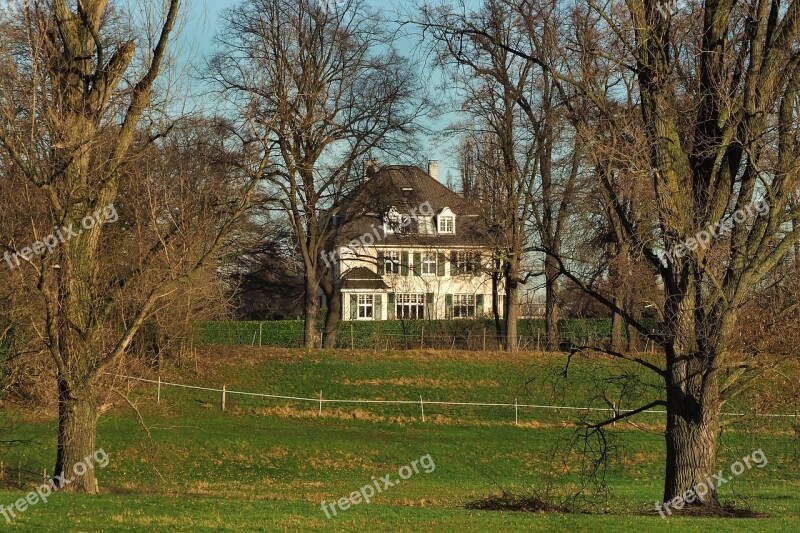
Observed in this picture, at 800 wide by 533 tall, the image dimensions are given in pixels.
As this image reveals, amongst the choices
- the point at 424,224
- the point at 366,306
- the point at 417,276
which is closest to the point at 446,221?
the point at 417,276

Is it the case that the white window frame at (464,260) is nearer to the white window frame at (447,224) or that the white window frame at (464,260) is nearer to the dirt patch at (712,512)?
the white window frame at (447,224)

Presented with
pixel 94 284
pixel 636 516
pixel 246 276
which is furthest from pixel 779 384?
pixel 246 276

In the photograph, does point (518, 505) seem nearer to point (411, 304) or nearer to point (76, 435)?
point (76, 435)

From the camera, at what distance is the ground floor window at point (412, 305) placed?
2640 inches

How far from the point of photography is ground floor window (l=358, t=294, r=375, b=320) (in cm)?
6706

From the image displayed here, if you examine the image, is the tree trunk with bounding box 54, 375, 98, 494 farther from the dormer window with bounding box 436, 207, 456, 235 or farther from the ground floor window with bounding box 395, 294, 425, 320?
the dormer window with bounding box 436, 207, 456, 235

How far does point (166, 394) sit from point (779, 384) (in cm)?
2365

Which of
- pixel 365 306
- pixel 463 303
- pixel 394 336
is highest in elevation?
pixel 463 303

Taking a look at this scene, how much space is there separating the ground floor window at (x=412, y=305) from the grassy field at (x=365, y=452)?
2466cm

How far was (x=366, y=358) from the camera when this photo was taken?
40.6m

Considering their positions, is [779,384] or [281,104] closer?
[281,104]

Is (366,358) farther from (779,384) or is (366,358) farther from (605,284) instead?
(779,384)

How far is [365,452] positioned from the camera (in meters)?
28.7

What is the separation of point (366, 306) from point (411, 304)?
3425 mm
